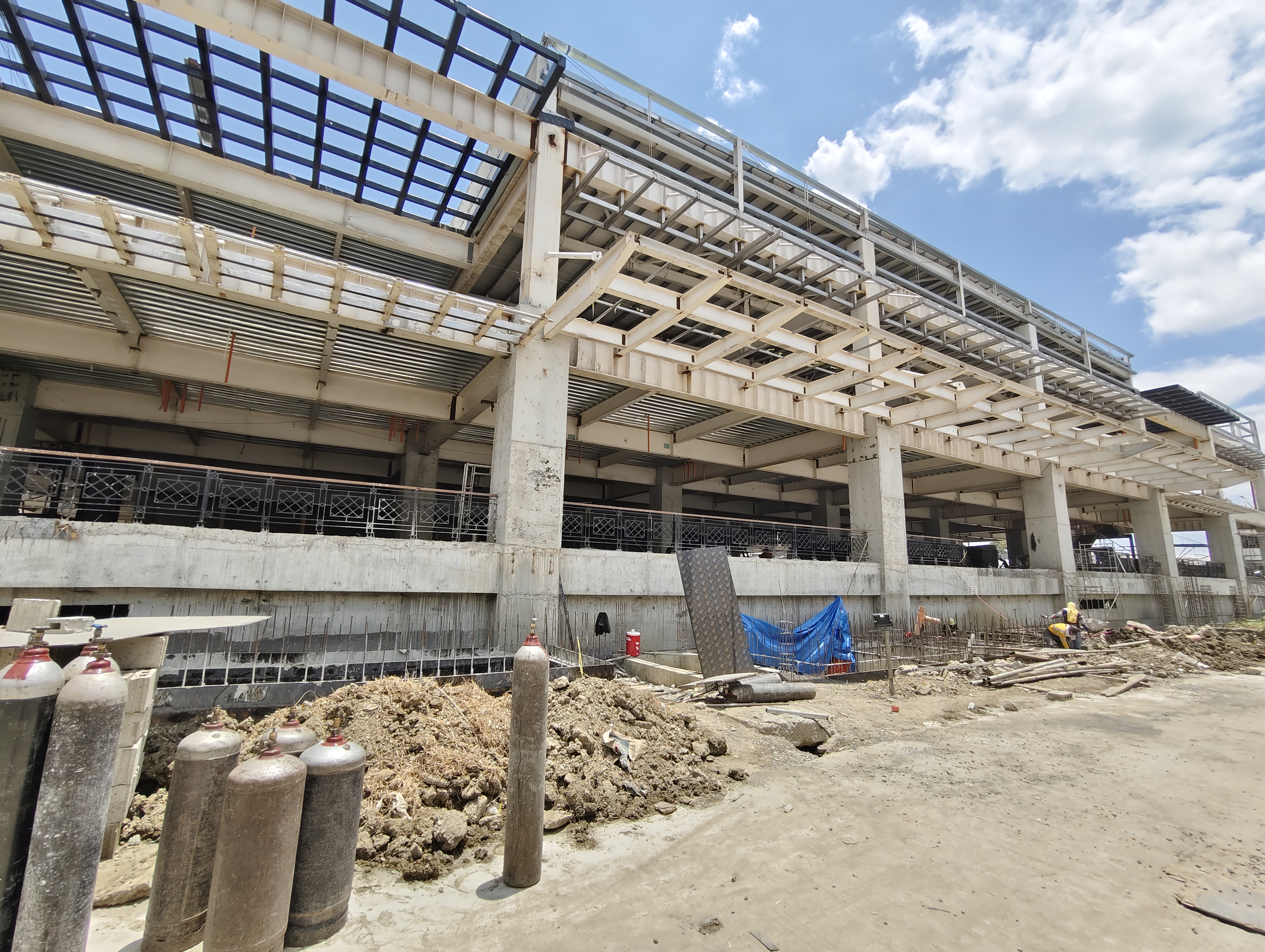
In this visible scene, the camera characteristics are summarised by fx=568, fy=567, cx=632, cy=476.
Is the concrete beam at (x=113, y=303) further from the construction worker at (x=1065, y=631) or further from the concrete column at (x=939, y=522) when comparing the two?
the concrete column at (x=939, y=522)

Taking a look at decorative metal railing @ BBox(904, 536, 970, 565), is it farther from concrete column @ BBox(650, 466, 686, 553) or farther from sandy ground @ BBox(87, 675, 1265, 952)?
sandy ground @ BBox(87, 675, 1265, 952)

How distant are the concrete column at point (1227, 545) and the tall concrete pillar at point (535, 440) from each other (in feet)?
145

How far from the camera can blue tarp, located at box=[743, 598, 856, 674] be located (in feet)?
42.6

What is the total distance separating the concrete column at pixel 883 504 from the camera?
733 inches

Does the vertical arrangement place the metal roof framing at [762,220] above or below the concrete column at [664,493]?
above

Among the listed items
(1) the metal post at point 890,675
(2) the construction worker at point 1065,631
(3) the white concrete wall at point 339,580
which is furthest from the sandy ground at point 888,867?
(2) the construction worker at point 1065,631

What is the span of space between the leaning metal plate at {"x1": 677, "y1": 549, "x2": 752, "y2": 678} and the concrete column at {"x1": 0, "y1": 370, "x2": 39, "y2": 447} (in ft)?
59.7

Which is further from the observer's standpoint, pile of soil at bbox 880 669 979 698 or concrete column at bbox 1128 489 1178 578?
concrete column at bbox 1128 489 1178 578

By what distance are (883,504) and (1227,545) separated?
1373 inches

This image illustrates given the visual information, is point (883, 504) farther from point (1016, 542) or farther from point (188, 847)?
point (1016, 542)

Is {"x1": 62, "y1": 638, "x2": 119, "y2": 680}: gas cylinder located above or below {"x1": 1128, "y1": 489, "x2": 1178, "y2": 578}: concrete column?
below

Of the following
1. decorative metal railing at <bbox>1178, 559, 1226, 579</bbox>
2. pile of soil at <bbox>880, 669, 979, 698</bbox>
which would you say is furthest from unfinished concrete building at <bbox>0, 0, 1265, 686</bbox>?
decorative metal railing at <bbox>1178, 559, 1226, 579</bbox>

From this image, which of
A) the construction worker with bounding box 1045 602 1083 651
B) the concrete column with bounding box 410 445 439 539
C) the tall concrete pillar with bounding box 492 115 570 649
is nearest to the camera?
the tall concrete pillar with bounding box 492 115 570 649

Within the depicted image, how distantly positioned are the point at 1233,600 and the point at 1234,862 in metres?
40.5
